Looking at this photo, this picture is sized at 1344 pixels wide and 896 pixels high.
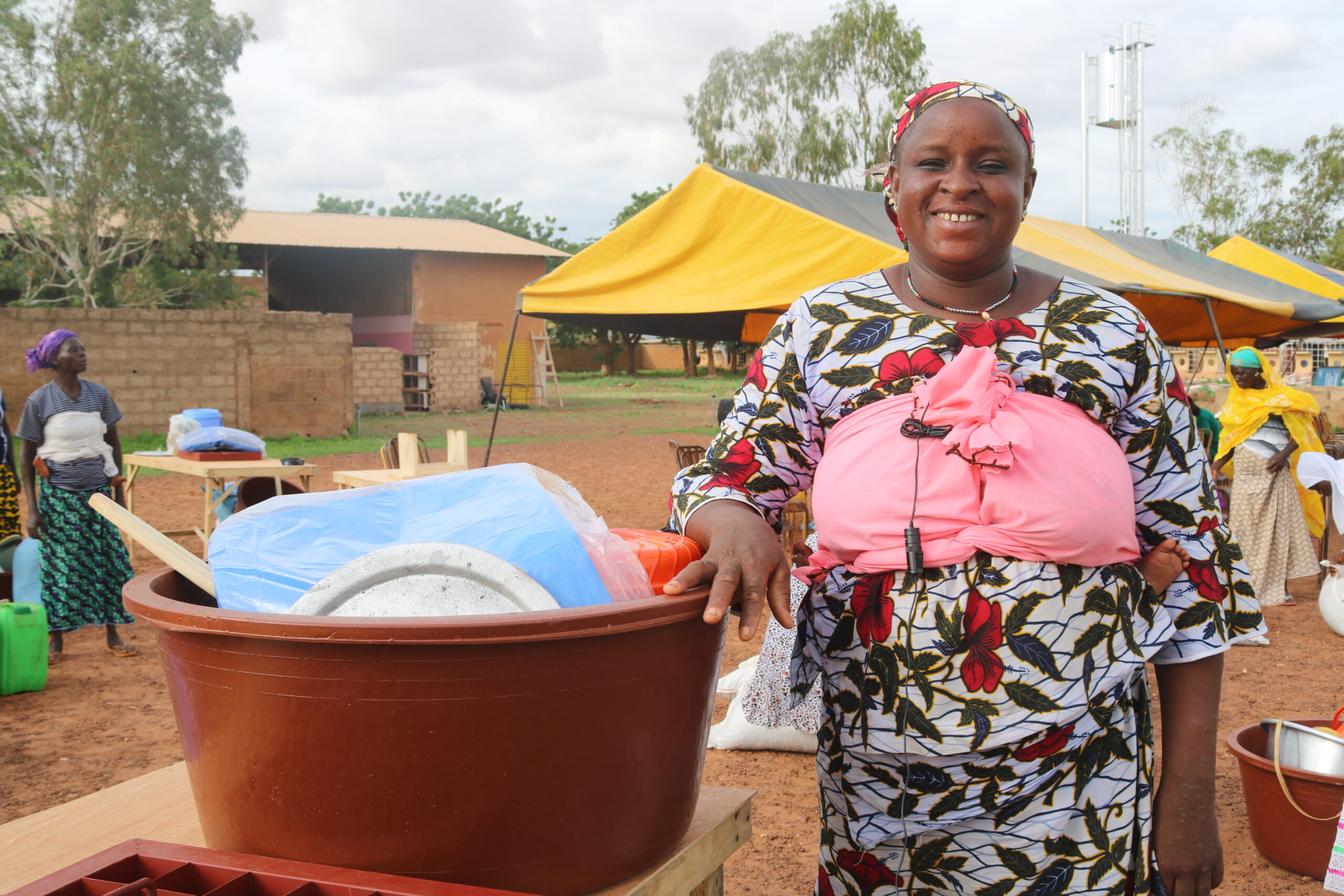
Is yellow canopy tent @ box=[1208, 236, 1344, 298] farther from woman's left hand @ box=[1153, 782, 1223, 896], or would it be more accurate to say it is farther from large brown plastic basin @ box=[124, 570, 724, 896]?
large brown plastic basin @ box=[124, 570, 724, 896]

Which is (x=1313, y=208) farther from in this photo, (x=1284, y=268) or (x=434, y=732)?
(x=434, y=732)

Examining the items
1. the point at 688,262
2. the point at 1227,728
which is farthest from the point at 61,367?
the point at 1227,728

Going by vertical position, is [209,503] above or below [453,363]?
below

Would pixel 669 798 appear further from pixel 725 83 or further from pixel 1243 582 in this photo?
pixel 725 83

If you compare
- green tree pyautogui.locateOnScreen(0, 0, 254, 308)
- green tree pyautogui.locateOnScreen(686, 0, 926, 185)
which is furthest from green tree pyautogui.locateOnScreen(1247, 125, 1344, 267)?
green tree pyautogui.locateOnScreen(0, 0, 254, 308)

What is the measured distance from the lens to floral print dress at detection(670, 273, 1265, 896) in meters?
1.16

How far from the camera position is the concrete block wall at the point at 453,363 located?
21.1m

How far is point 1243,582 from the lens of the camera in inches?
52.1

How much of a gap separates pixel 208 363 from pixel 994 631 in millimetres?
15206

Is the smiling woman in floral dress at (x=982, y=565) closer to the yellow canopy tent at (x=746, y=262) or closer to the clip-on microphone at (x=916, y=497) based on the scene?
the clip-on microphone at (x=916, y=497)

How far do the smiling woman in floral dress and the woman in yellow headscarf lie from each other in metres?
5.81

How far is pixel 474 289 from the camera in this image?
80.2 feet

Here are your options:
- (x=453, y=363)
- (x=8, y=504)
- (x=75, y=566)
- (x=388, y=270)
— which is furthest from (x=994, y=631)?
(x=388, y=270)

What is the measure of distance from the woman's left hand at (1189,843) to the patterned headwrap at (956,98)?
0.84 meters
